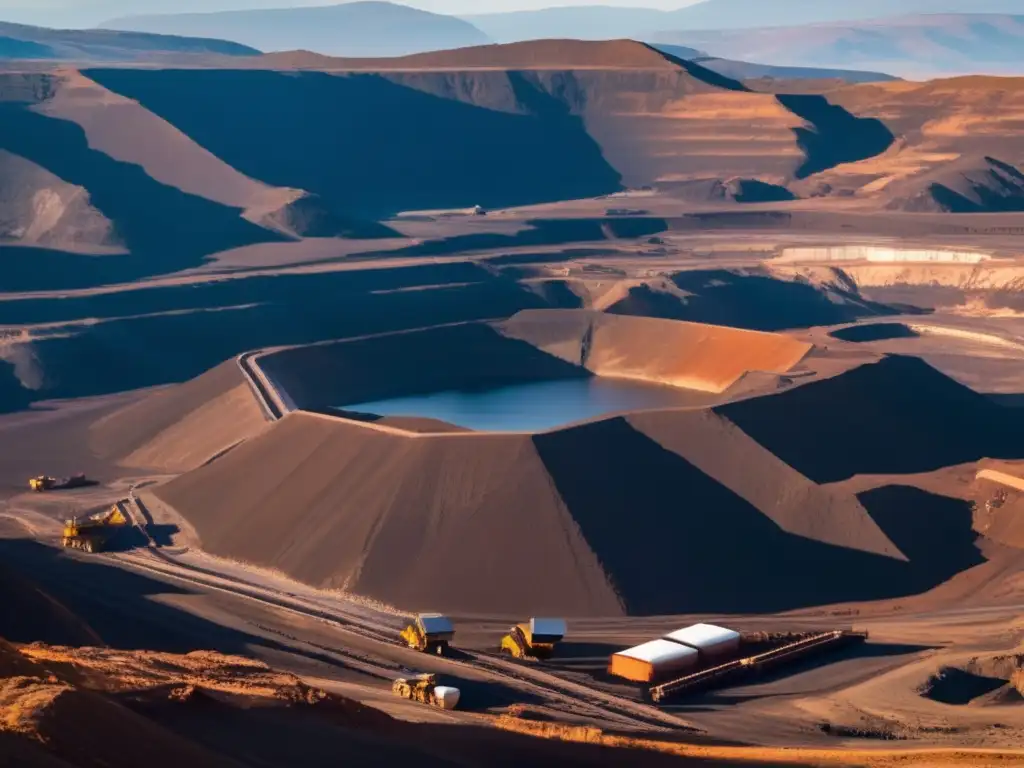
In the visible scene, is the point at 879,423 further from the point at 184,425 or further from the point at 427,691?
the point at 427,691

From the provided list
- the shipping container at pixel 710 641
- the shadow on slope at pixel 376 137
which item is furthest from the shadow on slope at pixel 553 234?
the shipping container at pixel 710 641

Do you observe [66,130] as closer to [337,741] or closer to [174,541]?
[174,541]

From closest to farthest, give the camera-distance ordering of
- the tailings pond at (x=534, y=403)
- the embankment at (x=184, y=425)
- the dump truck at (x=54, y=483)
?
1. the dump truck at (x=54, y=483)
2. the embankment at (x=184, y=425)
3. the tailings pond at (x=534, y=403)

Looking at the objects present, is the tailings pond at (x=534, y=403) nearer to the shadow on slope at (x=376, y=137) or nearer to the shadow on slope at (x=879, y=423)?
the shadow on slope at (x=879, y=423)

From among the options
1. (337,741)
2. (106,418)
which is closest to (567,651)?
(337,741)

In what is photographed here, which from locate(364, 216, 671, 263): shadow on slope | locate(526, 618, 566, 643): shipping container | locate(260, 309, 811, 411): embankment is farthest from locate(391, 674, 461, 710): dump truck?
locate(364, 216, 671, 263): shadow on slope

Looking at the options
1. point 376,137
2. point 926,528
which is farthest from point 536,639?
point 376,137
